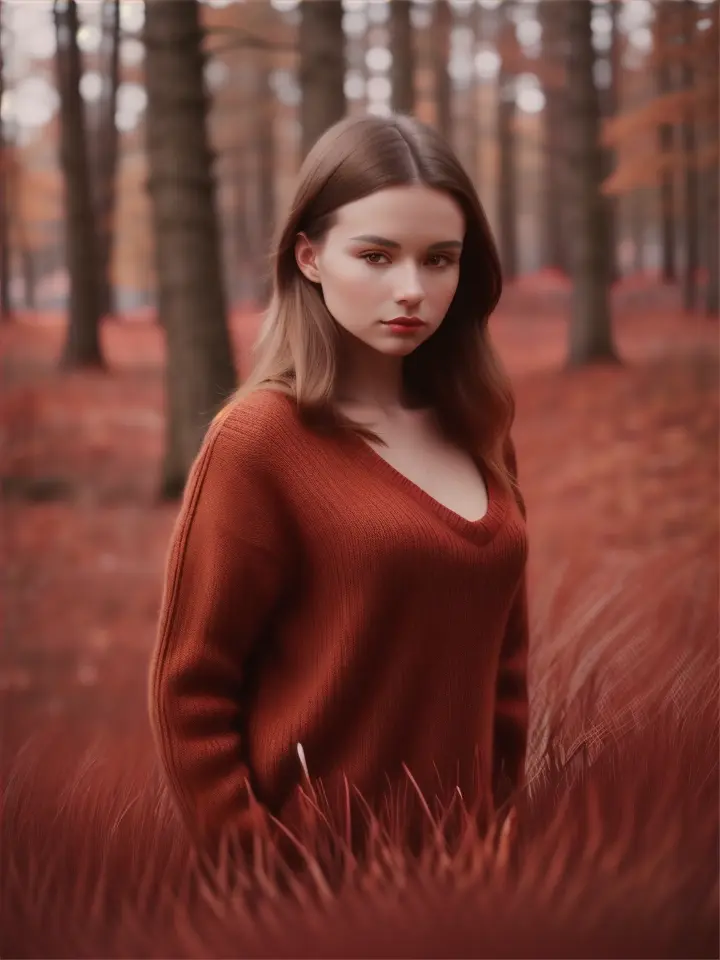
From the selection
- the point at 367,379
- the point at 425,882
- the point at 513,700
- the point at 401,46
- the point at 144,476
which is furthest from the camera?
the point at 144,476

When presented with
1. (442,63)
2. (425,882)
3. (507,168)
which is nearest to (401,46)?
(442,63)

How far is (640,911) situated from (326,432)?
0.51 meters

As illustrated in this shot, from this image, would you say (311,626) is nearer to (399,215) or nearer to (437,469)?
(437,469)

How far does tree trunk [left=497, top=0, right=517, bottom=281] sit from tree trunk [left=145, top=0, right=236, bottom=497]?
0.51 m

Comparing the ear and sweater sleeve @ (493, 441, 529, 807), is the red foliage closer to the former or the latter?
sweater sleeve @ (493, 441, 529, 807)

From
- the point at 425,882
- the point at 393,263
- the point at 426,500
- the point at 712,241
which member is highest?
the point at 712,241

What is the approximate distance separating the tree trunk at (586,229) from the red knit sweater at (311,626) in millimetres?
899

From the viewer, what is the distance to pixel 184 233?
5.49 feet

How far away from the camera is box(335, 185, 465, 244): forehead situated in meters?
0.85

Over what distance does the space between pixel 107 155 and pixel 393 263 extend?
102 cm

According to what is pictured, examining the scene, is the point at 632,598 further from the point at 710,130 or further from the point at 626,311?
the point at 710,130

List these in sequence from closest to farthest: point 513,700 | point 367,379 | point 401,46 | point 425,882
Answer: point 425,882, point 367,379, point 513,700, point 401,46

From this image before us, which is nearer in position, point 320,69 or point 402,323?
point 402,323

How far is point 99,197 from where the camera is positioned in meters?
1.72
